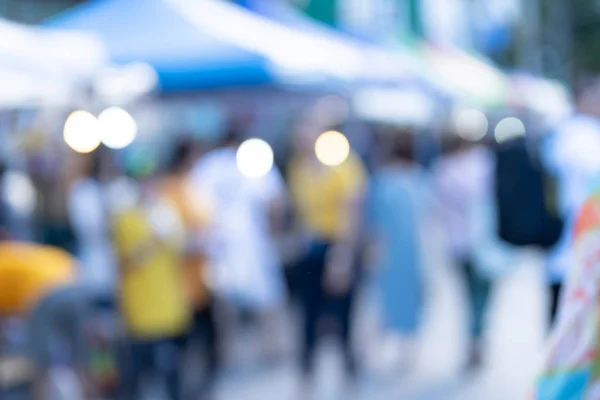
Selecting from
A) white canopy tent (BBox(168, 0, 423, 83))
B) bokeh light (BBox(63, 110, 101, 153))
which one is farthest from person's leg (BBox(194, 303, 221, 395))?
bokeh light (BBox(63, 110, 101, 153))

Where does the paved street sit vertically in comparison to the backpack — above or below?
below

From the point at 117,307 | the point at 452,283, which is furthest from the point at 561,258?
the point at 452,283

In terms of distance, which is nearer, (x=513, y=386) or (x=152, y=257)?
(x=152, y=257)

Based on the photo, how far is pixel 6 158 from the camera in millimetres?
8859

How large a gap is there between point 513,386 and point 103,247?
3.00 metres

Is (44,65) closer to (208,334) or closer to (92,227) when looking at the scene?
(92,227)

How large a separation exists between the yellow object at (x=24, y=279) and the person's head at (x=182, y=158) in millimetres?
1584

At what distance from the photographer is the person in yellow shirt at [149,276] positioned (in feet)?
19.1

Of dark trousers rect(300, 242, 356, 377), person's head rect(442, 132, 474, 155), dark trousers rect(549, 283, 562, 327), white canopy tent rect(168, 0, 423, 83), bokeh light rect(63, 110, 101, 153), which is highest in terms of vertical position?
white canopy tent rect(168, 0, 423, 83)

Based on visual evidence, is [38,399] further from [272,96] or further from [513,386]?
[272,96]

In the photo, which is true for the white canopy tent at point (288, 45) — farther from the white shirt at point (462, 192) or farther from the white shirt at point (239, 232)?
the white shirt at point (462, 192)

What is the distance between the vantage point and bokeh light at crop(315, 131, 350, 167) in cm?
768

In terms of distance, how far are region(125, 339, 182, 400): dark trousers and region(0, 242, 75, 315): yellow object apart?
1.05m

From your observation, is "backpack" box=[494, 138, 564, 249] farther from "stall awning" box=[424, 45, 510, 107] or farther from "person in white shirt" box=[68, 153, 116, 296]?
"stall awning" box=[424, 45, 510, 107]
